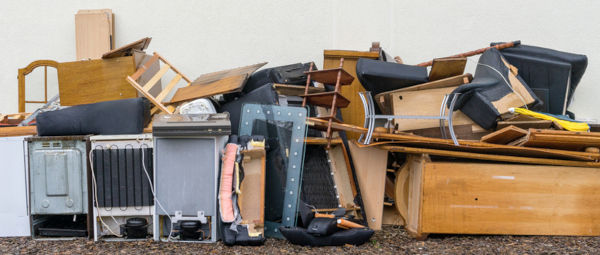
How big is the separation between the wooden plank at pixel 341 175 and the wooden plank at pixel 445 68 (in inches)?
43.5

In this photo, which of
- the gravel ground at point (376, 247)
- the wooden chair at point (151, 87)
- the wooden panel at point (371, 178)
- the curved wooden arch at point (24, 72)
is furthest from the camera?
the curved wooden arch at point (24, 72)

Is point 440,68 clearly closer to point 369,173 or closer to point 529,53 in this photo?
point 529,53

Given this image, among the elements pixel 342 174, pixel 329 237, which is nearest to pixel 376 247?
pixel 329 237

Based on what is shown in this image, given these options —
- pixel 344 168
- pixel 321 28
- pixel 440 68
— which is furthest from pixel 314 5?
pixel 344 168

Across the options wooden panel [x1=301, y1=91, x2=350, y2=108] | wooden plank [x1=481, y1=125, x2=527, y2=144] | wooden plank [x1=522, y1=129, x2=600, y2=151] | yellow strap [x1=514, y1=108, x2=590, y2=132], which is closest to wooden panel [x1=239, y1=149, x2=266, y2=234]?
wooden panel [x1=301, y1=91, x2=350, y2=108]

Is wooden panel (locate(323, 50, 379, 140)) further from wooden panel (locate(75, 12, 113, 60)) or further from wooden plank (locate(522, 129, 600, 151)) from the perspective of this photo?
wooden panel (locate(75, 12, 113, 60))

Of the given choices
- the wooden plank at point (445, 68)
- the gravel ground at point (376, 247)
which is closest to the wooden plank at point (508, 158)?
the gravel ground at point (376, 247)

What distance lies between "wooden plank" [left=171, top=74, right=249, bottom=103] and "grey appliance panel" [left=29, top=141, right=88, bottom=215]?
42.6 inches

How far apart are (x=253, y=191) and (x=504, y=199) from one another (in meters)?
1.94

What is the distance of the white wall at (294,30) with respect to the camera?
16.2ft

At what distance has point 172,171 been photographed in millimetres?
3244

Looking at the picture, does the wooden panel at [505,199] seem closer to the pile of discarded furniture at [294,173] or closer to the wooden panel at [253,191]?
the pile of discarded furniture at [294,173]

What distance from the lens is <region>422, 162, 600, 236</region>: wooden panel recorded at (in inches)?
131

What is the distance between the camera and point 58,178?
336 cm
